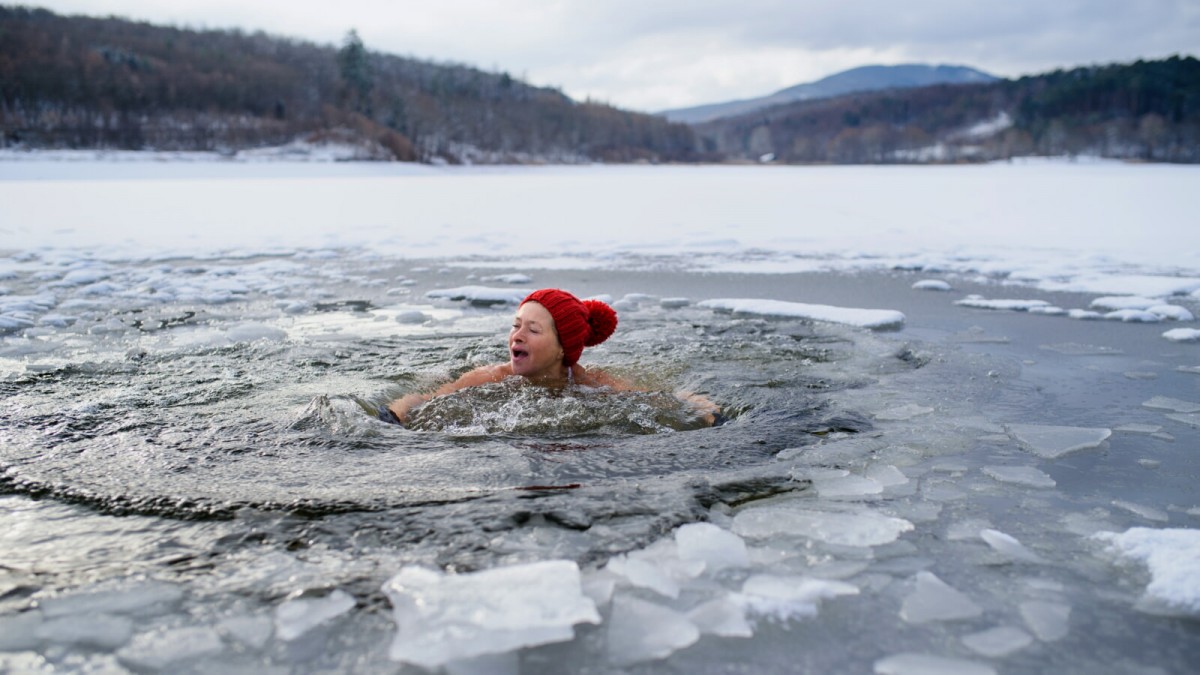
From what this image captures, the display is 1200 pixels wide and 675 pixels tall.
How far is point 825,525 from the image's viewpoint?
1.88 metres

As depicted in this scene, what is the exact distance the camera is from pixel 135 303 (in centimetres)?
532

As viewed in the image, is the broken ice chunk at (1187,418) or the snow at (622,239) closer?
the broken ice chunk at (1187,418)

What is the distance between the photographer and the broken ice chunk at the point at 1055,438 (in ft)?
8.10

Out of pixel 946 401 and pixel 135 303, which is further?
pixel 135 303

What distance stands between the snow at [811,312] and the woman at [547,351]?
1.76m

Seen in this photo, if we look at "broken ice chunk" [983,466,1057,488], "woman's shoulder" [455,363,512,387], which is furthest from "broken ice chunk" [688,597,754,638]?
"woman's shoulder" [455,363,512,387]

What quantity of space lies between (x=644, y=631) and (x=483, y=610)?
11.0 inches

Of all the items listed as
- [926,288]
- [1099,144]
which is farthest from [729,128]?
[926,288]

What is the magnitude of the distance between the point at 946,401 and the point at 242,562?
8.20 feet

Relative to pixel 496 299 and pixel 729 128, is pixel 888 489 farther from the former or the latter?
pixel 729 128

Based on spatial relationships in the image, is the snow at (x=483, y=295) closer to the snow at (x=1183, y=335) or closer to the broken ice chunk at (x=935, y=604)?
the snow at (x=1183, y=335)

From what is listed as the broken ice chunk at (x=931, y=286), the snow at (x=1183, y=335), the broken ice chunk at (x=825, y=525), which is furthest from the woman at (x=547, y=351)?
the broken ice chunk at (x=931, y=286)

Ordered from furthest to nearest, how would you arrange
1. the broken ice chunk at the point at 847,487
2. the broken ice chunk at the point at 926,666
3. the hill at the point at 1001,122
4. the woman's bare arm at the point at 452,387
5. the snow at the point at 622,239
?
the hill at the point at 1001,122
the snow at the point at 622,239
the woman's bare arm at the point at 452,387
the broken ice chunk at the point at 847,487
the broken ice chunk at the point at 926,666

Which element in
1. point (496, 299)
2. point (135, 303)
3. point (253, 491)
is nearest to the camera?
point (253, 491)
